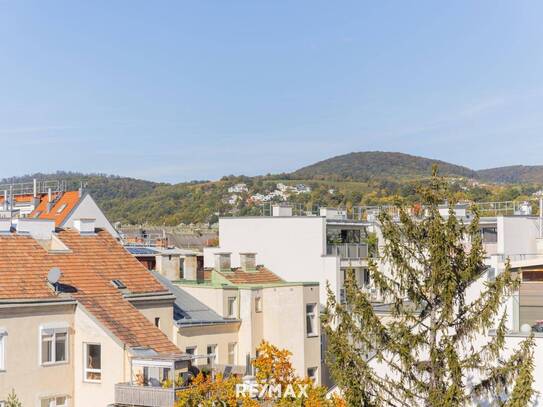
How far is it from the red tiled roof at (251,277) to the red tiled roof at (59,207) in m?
23.9

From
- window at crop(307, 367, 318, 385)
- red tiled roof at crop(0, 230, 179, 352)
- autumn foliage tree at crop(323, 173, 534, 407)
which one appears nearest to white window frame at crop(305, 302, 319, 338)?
window at crop(307, 367, 318, 385)

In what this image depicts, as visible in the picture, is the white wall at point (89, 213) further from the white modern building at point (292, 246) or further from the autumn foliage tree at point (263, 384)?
the autumn foliage tree at point (263, 384)

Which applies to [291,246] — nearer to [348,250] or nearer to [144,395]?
[348,250]

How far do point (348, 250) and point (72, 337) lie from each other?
93.2 ft

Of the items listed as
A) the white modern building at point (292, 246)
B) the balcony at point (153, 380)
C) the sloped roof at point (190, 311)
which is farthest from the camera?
the white modern building at point (292, 246)

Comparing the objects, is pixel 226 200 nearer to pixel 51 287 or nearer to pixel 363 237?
pixel 363 237

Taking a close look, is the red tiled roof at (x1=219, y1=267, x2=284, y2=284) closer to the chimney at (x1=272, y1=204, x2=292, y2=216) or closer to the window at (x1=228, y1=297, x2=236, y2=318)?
the window at (x1=228, y1=297, x2=236, y2=318)

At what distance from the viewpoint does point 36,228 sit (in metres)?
40.2

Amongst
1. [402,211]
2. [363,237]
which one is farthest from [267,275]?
[402,211]

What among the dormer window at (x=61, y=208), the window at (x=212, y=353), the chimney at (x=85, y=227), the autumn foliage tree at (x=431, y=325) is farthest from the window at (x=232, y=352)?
the dormer window at (x=61, y=208)

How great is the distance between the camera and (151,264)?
55906 millimetres

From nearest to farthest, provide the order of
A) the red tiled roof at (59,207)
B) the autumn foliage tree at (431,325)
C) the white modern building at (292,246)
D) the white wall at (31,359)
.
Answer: the autumn foliage tree at (431,325) → the white wall at (31,359) → the white modern building at (292,246) → the red tiled roof at (59,207)

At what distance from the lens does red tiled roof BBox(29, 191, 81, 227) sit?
73.1 meters

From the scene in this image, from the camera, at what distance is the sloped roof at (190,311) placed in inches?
1647
